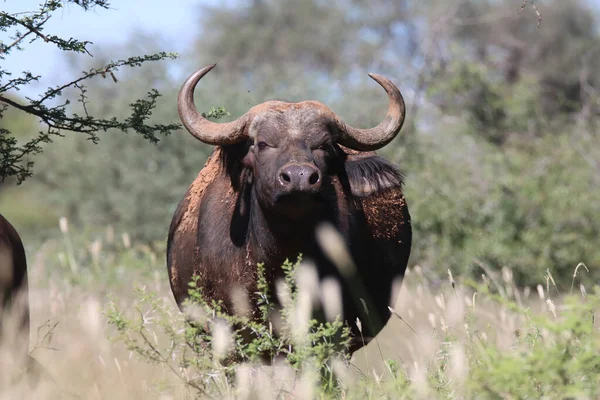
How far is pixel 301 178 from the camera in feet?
18.5

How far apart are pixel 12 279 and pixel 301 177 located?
1.76 metres

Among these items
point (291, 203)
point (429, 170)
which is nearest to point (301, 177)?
point (291, 203)

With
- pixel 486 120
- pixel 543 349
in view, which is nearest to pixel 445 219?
pixel 486 120

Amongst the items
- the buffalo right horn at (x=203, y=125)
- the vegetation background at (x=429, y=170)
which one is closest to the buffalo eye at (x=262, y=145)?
the buffalo right horn at (x=203, y=125)

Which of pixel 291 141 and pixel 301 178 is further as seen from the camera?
pixel 291 141

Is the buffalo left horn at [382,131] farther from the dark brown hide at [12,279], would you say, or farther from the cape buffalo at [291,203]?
the dark brown hide at [12,279]

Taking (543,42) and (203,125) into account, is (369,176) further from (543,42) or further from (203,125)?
(543,42)

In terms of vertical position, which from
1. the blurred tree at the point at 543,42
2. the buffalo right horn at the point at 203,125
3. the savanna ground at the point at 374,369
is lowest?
the savanna ground at the point at 374,369

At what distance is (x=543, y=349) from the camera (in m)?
3.89

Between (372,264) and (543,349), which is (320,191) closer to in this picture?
(372,264)

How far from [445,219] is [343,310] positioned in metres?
6.34

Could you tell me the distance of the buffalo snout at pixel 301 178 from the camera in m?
5.63

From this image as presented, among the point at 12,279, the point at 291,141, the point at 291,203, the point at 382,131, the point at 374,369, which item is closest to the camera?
the point at 374,369

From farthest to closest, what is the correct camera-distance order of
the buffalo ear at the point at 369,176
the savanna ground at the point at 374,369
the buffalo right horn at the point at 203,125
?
the buffalo right horn at the point at 203,125 < the buffalo ear at the point at 369,176 < the savanna ground at the point at 374,369
